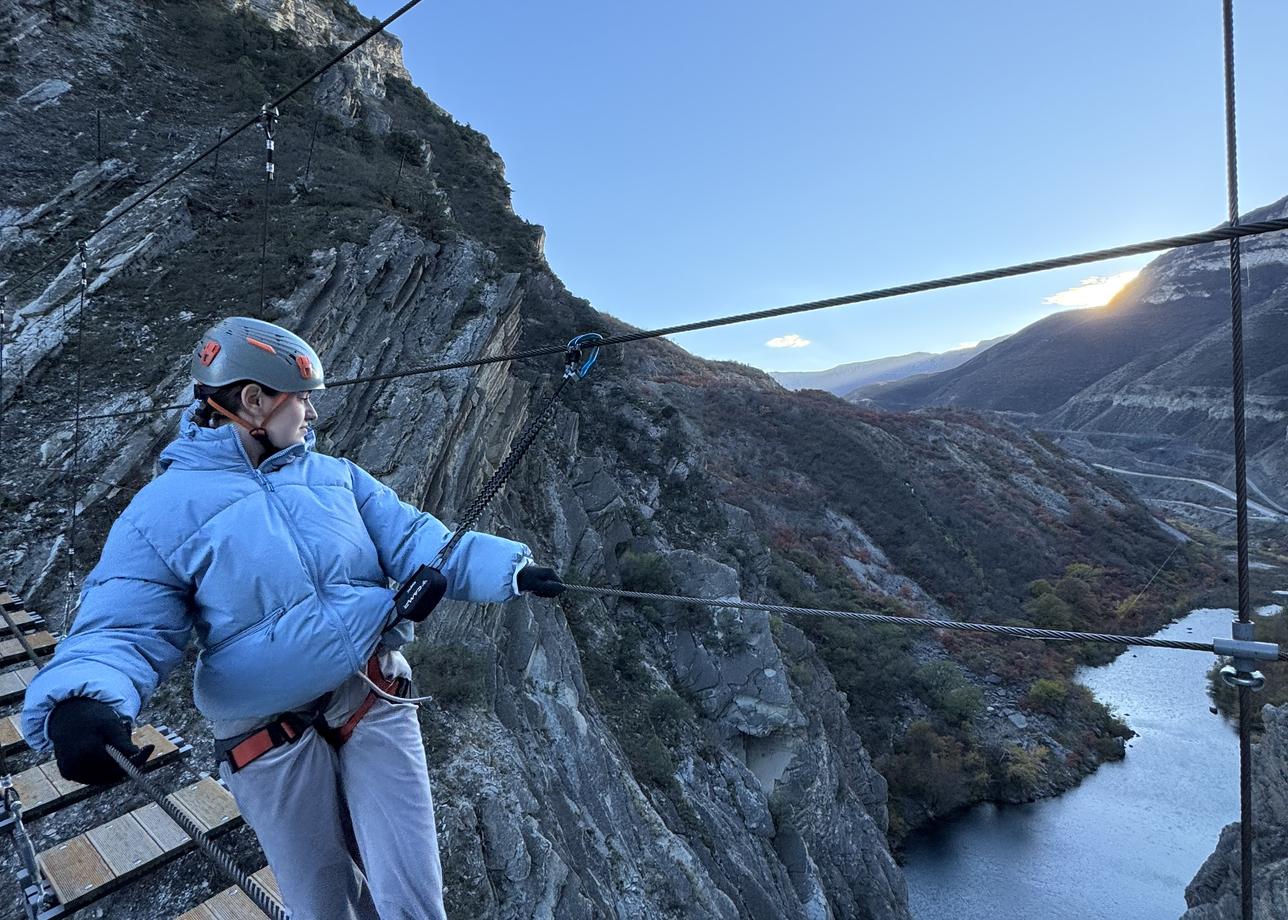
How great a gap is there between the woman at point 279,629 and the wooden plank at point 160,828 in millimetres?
2055

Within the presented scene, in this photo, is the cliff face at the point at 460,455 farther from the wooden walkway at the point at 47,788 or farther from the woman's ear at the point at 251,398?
the woman's ear at the point at 251,398

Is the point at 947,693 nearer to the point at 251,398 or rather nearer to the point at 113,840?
the point at 113,840

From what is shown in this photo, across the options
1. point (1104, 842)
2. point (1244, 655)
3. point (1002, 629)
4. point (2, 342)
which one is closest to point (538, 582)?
point (1002, 629)

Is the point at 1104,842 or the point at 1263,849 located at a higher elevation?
the point at 1263,849

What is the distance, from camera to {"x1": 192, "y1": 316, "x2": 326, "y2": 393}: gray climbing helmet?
6.88 ft

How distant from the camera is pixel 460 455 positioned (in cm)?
1117

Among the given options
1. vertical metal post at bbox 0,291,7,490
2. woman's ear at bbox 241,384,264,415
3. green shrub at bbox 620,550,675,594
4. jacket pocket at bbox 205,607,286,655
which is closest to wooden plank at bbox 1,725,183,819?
jacket pocket at bbox 205,607,286,655

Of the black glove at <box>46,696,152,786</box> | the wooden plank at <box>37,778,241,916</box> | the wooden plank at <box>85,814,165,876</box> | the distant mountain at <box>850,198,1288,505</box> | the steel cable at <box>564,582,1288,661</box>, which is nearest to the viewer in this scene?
the black glove at <box>46,696,152,786</box>

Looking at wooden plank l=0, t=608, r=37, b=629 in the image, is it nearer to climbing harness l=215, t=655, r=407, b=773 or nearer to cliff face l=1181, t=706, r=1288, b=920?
climbing harness l=215, t=655, r=407, b=773

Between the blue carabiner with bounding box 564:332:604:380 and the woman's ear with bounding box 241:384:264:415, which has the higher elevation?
the blue carabiner with bounding box 564:332:604:380

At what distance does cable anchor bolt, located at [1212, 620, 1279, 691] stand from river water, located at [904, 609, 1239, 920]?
85.2ft

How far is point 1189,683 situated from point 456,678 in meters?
47.1

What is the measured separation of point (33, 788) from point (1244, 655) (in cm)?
→ 634

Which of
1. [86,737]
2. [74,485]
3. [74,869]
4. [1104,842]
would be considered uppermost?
[74,485]
